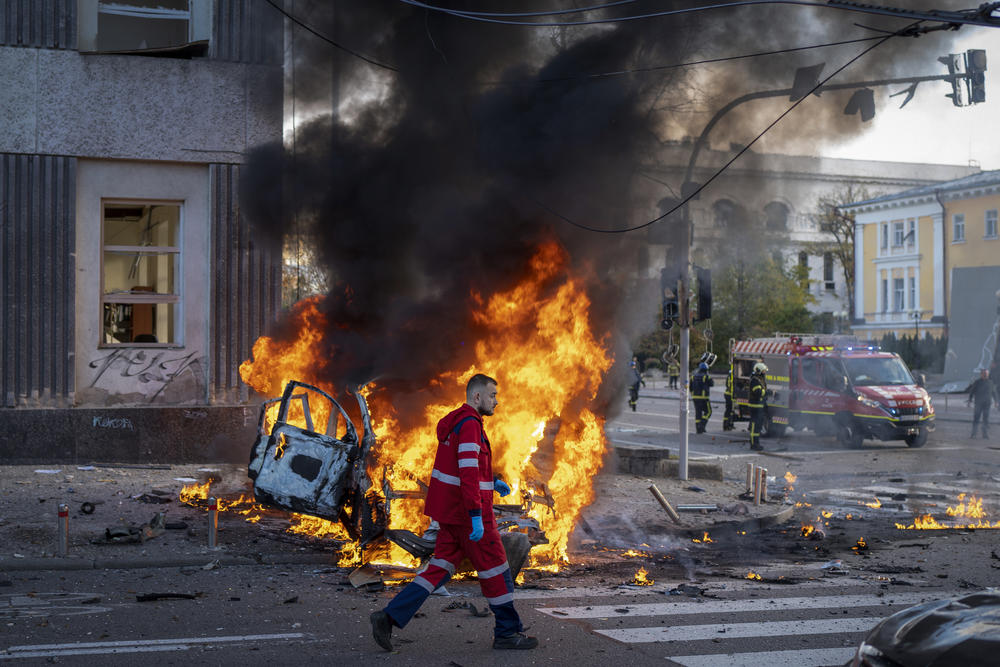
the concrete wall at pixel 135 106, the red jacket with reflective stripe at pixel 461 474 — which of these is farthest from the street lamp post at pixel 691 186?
the red jacket with reflective stripe at pixel 461 474

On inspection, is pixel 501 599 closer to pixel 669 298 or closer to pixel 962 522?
pixel 962 522

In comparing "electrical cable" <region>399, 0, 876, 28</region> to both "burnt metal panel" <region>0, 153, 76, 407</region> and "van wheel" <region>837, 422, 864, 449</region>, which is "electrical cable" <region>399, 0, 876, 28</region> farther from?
"van wheel" <region>837, 422, 864, 449</region>

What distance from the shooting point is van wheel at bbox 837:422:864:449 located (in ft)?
64.8

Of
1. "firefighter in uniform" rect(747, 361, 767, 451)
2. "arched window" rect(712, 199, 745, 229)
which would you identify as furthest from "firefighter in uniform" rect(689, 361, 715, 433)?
"arched window" rect(712, 199, 745, 229)

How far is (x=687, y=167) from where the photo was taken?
11.8 metres

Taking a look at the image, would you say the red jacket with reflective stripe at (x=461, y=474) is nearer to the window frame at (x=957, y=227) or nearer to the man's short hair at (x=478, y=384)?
the man's short hair at (x=478, y=384)

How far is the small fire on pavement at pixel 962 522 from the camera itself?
1091cm

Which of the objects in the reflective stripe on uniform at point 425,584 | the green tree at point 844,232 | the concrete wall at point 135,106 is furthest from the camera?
the green tree at point 844,232

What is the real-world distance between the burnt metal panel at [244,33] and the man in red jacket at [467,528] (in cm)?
971

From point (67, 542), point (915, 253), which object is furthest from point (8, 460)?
point (915, 253)

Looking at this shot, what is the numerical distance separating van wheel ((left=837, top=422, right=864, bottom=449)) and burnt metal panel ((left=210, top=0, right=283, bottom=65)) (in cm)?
1311

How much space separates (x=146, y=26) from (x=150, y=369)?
16.4ft

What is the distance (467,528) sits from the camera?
19.3ft

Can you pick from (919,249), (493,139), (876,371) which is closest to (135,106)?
(493,139)
